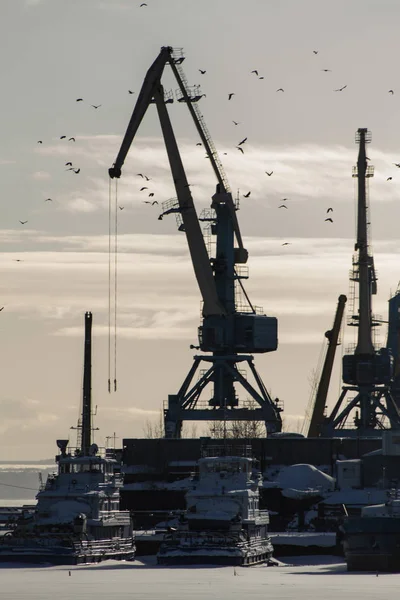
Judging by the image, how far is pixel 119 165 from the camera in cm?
15912

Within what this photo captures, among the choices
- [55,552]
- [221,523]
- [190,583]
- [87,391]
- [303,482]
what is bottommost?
[190,583]

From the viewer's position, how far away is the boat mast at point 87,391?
13930 cm

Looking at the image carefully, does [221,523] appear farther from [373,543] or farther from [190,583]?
[190,583]

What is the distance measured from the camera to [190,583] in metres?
96.4

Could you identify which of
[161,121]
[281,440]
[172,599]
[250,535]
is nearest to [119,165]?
[161,121]

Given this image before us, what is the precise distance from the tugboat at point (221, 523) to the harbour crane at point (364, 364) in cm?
6377

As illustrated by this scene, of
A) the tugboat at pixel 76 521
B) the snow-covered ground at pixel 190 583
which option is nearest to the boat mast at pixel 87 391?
the tugboat at pixel 76 521

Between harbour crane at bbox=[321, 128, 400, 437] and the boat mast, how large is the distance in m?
36.5

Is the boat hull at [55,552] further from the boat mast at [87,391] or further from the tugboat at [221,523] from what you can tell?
the boat mast at [87,391]

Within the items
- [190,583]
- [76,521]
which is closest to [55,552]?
[76,521]

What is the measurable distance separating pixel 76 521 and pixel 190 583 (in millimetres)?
19946

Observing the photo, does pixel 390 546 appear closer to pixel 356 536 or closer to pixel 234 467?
pixel 356 536

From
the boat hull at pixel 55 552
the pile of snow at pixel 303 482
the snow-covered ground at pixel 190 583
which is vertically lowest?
the snow-covered ground at pixel 190 583

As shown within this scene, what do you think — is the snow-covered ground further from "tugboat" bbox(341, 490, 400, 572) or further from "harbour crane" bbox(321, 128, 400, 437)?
"harbour crane" bbox(321, 128, 400, 437)
